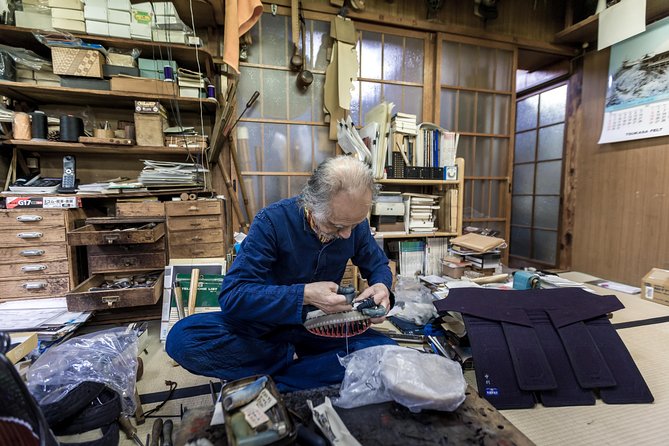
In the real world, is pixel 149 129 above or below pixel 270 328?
above

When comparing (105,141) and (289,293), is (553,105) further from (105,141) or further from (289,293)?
(105,141)

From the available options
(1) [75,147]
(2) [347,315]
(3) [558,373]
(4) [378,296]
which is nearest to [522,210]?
(3) [558,373]

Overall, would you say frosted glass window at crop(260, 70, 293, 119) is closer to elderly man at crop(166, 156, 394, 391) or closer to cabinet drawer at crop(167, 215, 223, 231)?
cabinet drawer at crop(167, 215, 223, 231)

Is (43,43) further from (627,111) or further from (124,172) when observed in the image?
(627,111)

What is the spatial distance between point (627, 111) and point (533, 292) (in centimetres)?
240

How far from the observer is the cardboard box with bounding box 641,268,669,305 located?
2.18 meters

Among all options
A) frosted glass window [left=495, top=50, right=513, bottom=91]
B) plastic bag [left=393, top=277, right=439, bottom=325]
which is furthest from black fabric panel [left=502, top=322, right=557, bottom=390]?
frosted glass window [left=495, top=50, right=513, bottom=91]

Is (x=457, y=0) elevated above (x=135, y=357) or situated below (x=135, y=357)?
above

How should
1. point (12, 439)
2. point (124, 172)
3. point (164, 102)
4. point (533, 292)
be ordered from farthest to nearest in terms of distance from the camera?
1. point (124, 172)
2. point (164, 102)
3. point (533, 292)
4. point (12, 439)

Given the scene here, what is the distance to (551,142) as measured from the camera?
3543 mm

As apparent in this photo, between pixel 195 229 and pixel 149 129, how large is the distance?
0.75m

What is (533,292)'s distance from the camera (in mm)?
1612

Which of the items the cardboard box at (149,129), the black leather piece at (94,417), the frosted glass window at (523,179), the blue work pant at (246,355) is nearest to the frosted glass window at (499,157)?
the frosted glass window at (523,179)

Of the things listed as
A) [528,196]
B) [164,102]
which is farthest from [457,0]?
[164,102]
